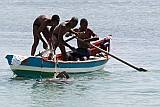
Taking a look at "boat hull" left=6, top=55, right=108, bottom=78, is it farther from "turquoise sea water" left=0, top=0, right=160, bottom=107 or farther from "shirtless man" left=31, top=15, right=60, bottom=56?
"shirtless man" left=31, top=15, right=60, bottom=56

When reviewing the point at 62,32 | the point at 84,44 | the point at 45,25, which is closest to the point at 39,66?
the point at 62,32

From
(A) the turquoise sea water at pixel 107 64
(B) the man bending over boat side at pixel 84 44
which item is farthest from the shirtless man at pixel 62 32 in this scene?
(A) the turquoise sea water at pixel 107 64

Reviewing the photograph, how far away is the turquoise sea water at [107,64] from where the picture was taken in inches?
577

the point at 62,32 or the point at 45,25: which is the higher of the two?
the point at 45,25

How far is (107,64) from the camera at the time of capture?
2055 cm

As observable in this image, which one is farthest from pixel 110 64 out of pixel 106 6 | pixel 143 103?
pixel 106 6

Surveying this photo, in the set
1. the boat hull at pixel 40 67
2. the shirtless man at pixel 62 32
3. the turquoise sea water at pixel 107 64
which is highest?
the shirtless man at pixel 62 32

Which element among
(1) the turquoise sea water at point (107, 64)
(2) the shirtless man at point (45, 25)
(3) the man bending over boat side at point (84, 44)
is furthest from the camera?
(3) the man bending over boat side at point (84, 44)

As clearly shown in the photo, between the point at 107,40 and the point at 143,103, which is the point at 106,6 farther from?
the point at 143,103

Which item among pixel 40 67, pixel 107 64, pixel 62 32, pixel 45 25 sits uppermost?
pixel 45 25

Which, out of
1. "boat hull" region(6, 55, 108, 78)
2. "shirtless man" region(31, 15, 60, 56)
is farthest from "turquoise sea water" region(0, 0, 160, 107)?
"shirtless man" region(31, 15, 60, 56)

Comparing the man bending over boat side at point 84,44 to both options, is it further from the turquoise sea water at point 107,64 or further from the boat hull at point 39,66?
the turquoise sea water at point 107,64

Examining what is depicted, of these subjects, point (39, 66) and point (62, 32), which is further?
point (62, 32)

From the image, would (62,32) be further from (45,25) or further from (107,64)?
(107,64)
